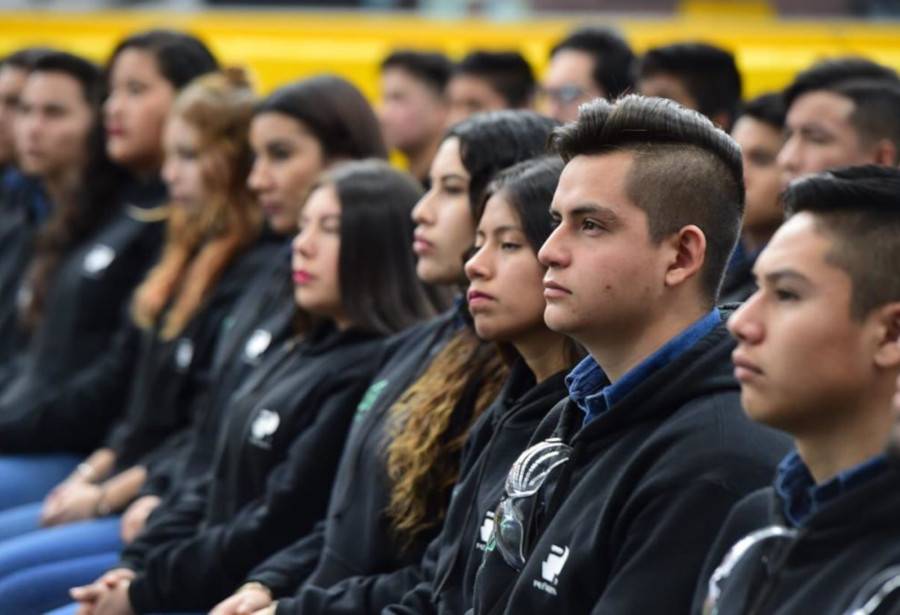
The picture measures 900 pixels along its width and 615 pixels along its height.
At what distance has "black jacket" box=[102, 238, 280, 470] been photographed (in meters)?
4.78

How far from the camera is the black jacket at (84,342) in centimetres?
529

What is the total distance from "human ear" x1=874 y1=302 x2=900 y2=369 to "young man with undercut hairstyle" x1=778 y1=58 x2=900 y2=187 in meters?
1.94

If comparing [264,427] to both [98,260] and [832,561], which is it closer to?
[98,260]

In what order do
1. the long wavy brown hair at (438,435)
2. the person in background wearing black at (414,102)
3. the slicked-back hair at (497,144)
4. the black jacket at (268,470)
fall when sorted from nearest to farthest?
1. the long wavy brown hair at (438,435)
2. the slicked-back hair at (497,144)
3. the black jacket at (268,470)
4. the person in background wearing black at (414,102)

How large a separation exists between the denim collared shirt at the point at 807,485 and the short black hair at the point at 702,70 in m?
2.88

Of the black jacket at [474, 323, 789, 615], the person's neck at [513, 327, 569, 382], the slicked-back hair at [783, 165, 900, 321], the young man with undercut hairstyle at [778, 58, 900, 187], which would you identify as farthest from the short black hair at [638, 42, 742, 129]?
the slicked-back hair at [783, 165, 900, 321]

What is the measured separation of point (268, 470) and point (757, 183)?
4.52 ft

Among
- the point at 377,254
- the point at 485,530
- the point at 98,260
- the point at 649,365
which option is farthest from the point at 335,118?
the point at 649,365

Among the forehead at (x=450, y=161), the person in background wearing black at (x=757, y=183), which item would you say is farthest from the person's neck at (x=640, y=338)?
the person in background wearing black at (x=757, y=183)

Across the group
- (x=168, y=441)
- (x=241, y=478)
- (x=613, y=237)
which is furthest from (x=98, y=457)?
(x=613, y=237)

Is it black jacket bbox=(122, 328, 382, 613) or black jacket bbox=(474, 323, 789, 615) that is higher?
black jacket bbox=(474, 323, 789, 615)

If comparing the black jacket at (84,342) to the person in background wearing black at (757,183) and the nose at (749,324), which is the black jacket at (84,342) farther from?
the nose at (749,324)

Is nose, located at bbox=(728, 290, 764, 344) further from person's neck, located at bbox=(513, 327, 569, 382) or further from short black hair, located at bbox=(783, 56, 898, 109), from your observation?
short black hair, located at bbox=(783, 56, 898, 109)

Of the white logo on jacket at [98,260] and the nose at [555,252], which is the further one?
the white logo on jacket at [98,260]
